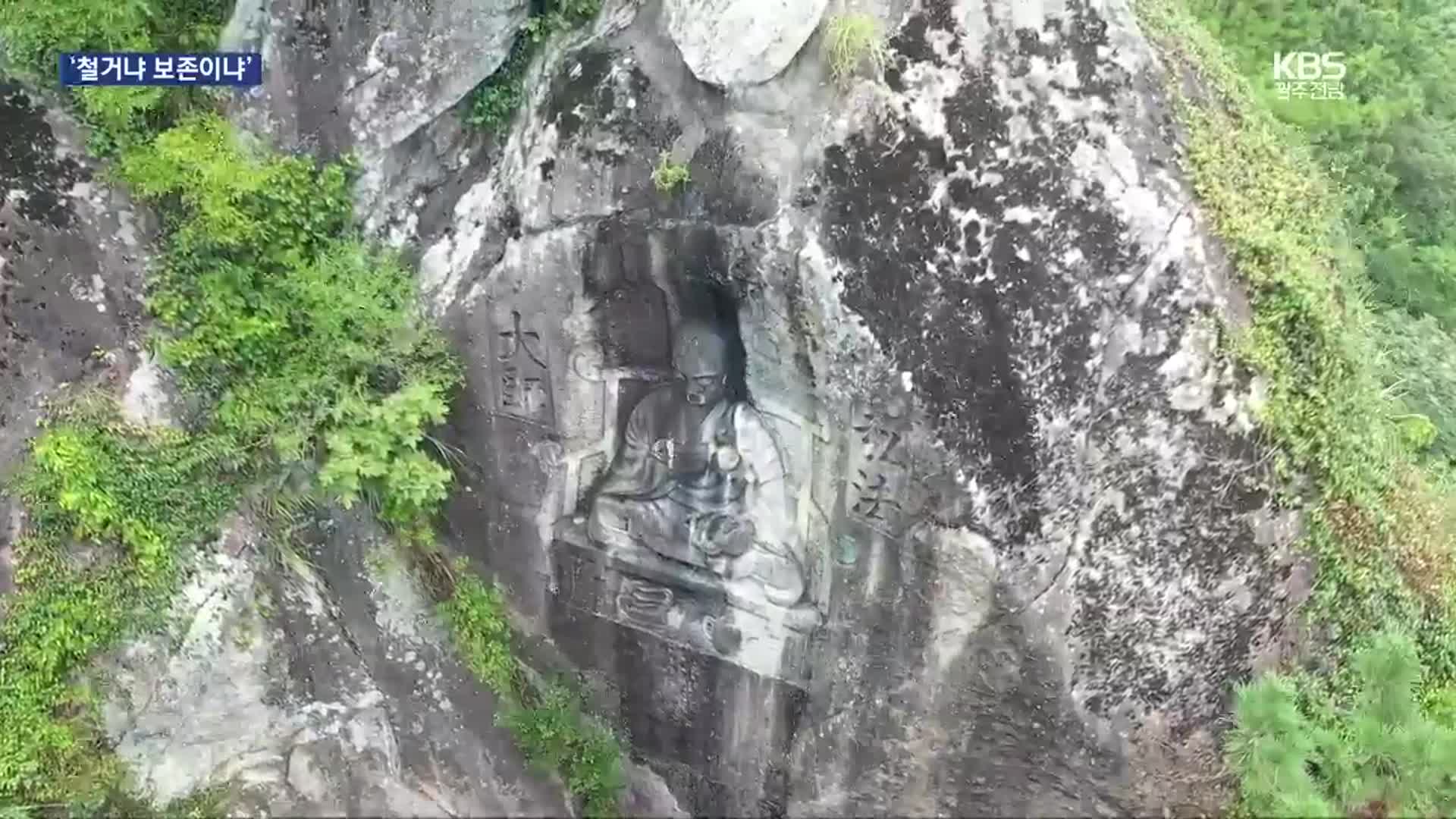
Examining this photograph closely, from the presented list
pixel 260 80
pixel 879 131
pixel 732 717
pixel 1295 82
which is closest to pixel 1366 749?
pixel 732 717

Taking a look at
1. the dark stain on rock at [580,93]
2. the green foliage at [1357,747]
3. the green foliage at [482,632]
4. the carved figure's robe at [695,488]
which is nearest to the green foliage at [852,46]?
the dark stain on rock at [580,93]

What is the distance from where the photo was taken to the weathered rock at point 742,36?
4355 millimetres

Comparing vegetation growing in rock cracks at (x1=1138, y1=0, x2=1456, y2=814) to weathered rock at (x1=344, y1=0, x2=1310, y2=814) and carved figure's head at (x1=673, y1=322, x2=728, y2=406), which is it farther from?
carved figure's head at (x1=673, y1=322, x2=728, y2=406)

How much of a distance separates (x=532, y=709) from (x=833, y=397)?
9.91 ft

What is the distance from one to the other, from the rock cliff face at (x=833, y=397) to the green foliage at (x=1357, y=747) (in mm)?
206

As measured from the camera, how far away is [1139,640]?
466cm

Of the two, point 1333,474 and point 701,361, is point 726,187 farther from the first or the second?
point 1333,474

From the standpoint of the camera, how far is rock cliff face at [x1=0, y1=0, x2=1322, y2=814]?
4348mm

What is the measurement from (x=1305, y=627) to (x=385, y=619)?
5.13 meters

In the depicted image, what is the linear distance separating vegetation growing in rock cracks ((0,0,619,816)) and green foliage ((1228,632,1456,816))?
170 inches

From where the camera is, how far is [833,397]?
4.65m

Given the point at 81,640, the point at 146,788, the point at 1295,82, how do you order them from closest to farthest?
the point at 81,640 < the point at 146,788 < the point at 1295,82

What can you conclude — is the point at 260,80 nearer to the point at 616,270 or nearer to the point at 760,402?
the point at 616,270
